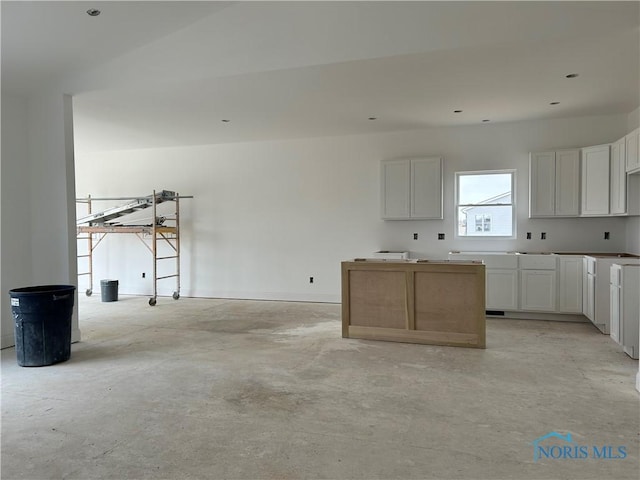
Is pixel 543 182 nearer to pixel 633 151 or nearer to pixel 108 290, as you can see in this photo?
pixel 633 151

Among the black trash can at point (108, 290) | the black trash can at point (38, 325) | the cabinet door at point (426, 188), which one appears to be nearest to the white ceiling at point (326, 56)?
the cabinet door at point (426, 188)

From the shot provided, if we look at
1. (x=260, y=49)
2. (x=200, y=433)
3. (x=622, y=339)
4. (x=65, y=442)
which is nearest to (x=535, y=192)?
(x=622, y=339)

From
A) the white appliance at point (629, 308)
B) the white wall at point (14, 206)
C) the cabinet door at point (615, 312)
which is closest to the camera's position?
the white appliance at point (629, 308)

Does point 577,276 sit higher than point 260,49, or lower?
lower

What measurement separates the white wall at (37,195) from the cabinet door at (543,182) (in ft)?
20.6

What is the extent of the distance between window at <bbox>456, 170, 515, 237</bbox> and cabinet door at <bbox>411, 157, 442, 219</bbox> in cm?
42

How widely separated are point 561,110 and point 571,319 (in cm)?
298

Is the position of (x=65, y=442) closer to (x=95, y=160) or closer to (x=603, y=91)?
(x=603, y=91)

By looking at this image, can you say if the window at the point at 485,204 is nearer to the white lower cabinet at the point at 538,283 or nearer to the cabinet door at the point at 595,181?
the white lower cabinet at the point at 538,283

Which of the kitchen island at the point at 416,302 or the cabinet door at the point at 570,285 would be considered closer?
the kitchen island at the point at 416,302

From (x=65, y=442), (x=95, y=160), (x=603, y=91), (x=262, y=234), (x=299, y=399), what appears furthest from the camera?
(x=95, y=160)

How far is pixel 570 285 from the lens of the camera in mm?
5648

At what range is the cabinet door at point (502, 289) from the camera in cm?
589

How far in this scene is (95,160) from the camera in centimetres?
870
